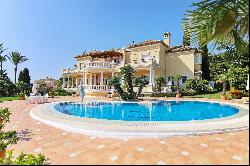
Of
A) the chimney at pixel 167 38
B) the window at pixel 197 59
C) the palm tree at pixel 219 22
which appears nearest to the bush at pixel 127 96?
the window at pixel 197 59

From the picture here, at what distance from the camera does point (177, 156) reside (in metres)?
5.95

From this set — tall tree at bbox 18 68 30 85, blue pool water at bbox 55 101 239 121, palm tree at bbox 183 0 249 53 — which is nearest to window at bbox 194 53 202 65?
blue pool water at bbox 55 101 239 121

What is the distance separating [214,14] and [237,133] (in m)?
6.14

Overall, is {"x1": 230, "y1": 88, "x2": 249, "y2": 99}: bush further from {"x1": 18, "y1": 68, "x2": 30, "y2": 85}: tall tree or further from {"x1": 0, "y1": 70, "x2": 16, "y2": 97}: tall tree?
{"x1": 18, "y1": 68, "x2": 30, "y2": 85}: tall tree

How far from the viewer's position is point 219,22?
135 inches

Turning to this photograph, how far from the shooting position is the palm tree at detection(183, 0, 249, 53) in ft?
10.9

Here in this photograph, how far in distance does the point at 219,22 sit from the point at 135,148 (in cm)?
444

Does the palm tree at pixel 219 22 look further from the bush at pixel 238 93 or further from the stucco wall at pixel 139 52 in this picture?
the stucco wall at pixel 139 52

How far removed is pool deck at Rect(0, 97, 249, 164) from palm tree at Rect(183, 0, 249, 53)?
7.91ft

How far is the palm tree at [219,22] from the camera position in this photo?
333cm

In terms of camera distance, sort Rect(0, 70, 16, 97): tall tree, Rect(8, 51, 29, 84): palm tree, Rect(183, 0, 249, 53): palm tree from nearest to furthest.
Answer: Rect(183, 0, 249, 53): palm tree < Rect(0, 70, 16, 97): tall tree < Rect(8, 51, 29, 84): palm tree

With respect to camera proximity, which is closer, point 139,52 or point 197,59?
point 197,59

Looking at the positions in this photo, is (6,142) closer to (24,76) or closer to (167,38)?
(167,38)

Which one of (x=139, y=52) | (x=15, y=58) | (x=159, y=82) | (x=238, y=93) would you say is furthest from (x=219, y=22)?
(x=15, y=58)
